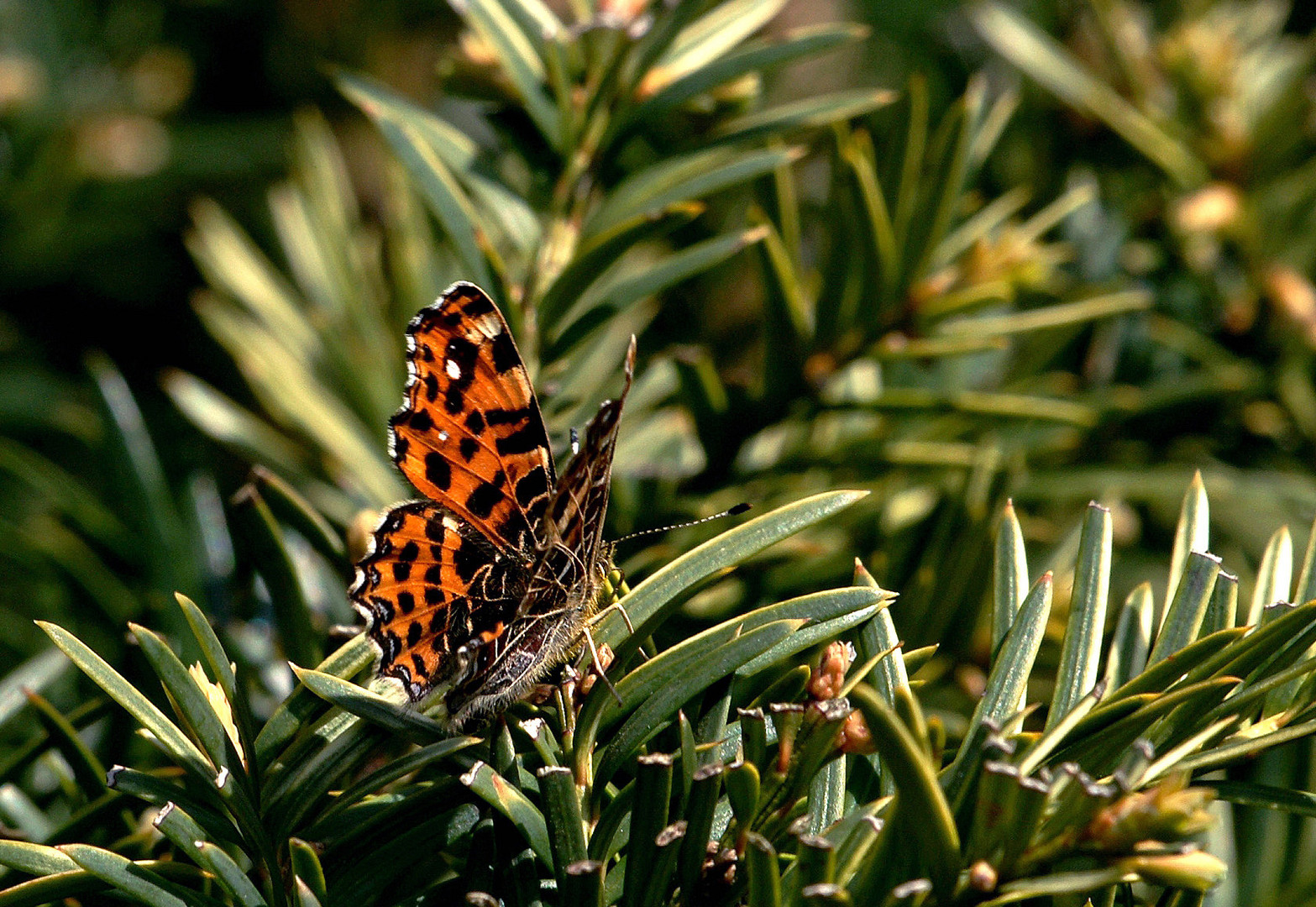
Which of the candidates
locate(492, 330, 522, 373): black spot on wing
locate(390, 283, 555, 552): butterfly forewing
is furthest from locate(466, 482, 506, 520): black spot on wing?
locate(492, 330, 522, 373): black spot on wing

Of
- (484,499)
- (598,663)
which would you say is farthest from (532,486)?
(598,663)

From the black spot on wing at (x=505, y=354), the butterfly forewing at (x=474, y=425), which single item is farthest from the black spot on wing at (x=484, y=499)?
the black spot on wing at (x=505, y=354)

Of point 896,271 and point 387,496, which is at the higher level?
point 896,271

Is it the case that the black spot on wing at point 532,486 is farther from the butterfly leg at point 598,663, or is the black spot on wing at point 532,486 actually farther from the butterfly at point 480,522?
the butterfly leg at point 598,663

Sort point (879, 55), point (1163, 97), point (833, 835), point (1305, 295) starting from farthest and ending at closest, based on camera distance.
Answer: point (879, 55) → point (1163, 97) → point (1305, 295) → point (833, 835)

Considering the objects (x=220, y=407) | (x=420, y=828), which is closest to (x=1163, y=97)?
(x=220, y=407)

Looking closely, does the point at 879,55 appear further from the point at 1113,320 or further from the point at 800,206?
the point at 1113,320

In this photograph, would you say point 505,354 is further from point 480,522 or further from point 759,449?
point 759,449

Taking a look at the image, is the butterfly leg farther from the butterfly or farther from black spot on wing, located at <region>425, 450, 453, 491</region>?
black spot on wing, located at <region>425, 450, 453, 491</region>
